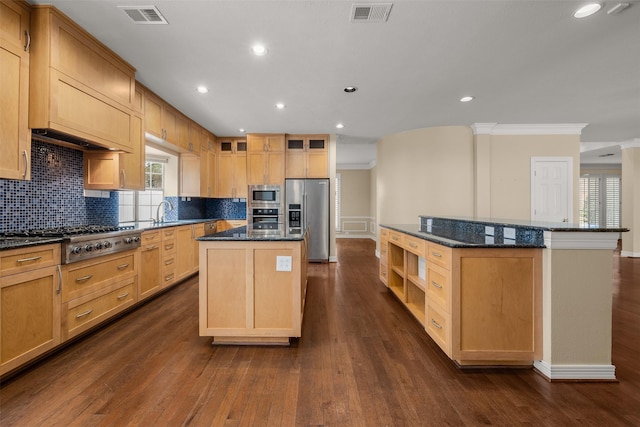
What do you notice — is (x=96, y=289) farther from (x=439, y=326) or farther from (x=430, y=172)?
(x=430, y=172)

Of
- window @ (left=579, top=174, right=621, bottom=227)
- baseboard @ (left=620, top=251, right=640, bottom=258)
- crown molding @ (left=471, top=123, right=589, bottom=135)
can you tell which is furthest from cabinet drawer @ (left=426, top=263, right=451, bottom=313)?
window @ (left=579, top=174, right=621, bottom=227)

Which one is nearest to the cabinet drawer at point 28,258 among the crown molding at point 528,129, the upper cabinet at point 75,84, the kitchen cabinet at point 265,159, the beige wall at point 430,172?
the upper cabinet at point 75,84

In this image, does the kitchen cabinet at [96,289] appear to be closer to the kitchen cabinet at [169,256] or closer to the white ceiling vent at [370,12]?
the kitchen cabinet at [169,256]

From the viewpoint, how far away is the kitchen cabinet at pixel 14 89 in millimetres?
1943

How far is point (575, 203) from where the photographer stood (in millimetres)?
5352

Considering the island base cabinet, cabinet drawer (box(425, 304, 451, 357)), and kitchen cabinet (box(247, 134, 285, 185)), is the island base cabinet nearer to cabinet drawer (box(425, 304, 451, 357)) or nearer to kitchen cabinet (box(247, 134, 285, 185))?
cabinet drawer (box(425, 304, 451, 357))

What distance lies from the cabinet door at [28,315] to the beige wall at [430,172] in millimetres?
5291

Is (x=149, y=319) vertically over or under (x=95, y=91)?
under

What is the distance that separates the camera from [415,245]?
2.75 metres

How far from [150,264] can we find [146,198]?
6.06 feet

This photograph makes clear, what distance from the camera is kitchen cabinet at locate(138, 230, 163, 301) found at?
10.4 feet

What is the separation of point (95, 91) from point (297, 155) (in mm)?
3569

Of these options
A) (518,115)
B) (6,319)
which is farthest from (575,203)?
(6,319)

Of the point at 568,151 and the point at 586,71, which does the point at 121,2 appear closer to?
the point at 586,71
